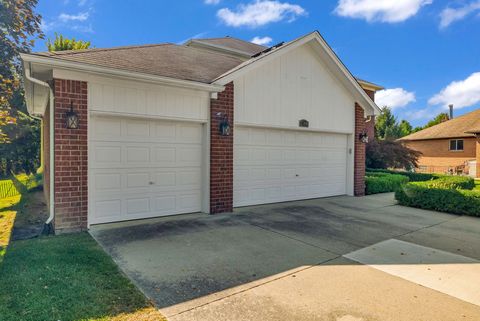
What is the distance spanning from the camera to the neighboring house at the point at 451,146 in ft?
85.3

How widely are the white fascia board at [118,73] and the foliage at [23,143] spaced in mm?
11563

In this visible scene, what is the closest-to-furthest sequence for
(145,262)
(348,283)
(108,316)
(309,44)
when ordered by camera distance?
(108,316)
(348,283)
(145,262)
(309,44)

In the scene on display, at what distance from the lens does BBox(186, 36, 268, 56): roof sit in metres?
13.9

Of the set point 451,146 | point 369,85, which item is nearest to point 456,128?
point 451,146

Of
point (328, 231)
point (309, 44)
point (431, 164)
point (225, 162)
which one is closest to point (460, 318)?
point (328, 231)

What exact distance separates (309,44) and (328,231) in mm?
6241

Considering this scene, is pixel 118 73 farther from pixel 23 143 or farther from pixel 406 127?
pixel 406 127

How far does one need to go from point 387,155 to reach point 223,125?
12.4m

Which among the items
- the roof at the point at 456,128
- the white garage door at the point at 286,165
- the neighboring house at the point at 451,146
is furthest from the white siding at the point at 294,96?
the roof at the point at 456,128

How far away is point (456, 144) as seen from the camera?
90.6 feet

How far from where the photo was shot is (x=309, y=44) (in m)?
9.57

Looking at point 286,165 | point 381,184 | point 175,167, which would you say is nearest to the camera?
point 175,167

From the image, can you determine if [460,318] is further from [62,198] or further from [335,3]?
[335,3]

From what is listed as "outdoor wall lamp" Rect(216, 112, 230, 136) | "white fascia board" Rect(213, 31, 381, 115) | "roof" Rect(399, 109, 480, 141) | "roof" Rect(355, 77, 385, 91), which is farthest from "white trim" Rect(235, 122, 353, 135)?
"roof" Rect(399, 109, 480, 141)
